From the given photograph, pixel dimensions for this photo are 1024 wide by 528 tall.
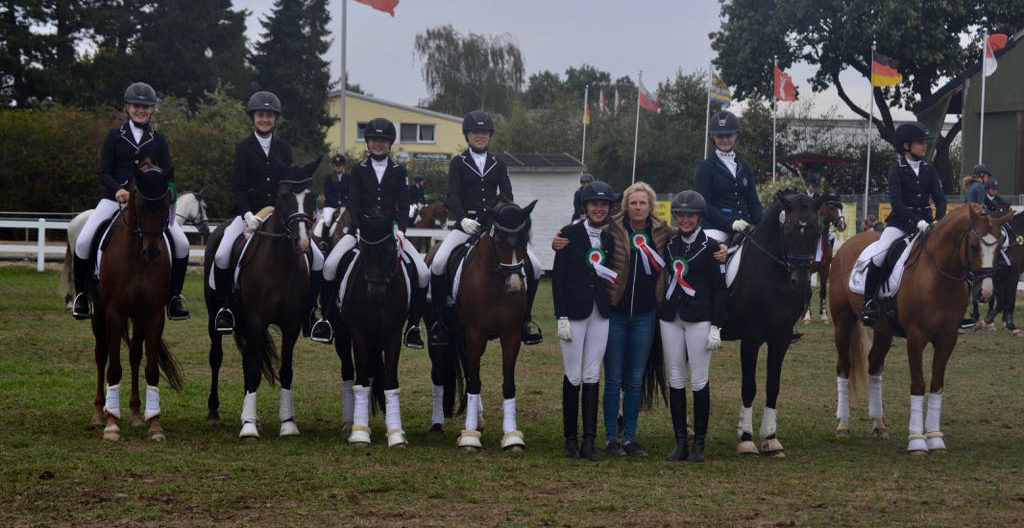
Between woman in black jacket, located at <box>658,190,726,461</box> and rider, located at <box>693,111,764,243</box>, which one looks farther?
rider, located at <box>693,111,764,243</box>

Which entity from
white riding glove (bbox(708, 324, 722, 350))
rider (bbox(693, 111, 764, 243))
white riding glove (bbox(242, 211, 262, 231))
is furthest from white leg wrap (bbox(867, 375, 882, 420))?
white riding glove (bbox(242, 211, 262, 231))

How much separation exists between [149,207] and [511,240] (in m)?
3.17

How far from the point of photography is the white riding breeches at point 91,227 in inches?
426

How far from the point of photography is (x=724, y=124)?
37.2 ft

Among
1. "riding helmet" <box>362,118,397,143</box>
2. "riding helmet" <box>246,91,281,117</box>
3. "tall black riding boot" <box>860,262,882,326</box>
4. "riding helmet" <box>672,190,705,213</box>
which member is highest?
"riding helmet" <box>246,91,281,117</box>

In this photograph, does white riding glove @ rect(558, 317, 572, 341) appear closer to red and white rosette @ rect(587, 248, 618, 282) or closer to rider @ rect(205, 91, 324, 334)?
red and white rosette @ rect(587, 248, 618, 282)

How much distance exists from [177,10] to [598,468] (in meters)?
57.6

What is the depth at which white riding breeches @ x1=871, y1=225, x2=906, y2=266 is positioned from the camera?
11.4m

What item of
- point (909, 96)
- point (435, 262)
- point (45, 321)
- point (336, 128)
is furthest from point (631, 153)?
point (435, 262)

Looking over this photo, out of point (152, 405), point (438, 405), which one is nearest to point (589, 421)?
point (438, 405)

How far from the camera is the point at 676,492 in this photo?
27.3 ft

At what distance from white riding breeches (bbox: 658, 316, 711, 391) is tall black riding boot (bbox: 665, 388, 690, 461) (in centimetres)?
9

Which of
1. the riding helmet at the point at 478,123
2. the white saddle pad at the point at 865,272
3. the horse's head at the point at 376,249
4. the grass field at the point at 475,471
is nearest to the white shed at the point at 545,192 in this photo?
the grass field at the point at 475,471

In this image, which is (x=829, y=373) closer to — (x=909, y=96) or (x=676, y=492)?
(x=676, y=492)
